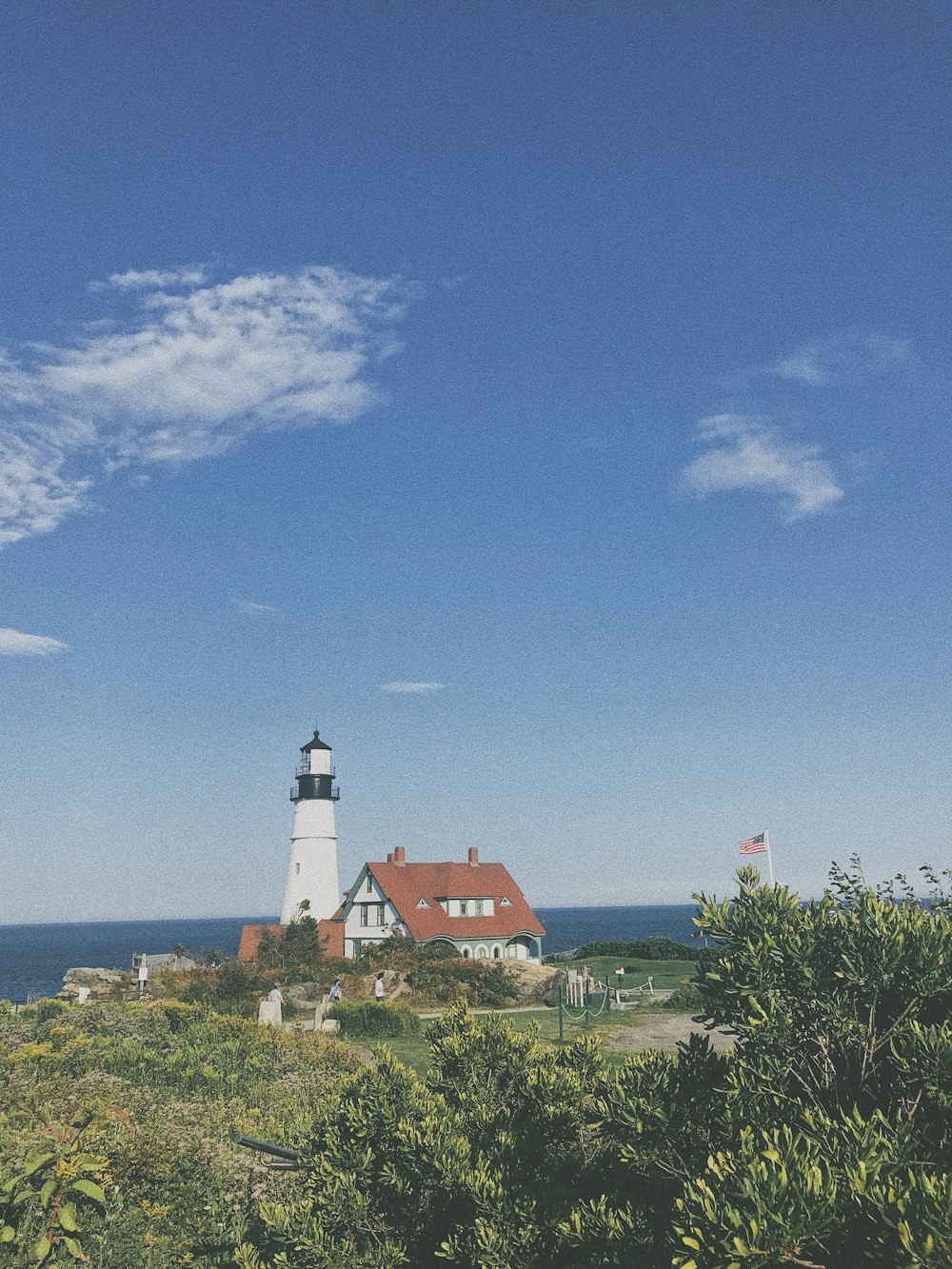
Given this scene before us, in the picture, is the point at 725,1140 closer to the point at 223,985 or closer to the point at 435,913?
the point at 223,985

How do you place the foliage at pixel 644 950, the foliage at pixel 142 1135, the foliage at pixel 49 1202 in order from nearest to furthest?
the foliage at pixel 49 1202 < the foliage at pixel 142 1135 < the foliage at pixel 644 950

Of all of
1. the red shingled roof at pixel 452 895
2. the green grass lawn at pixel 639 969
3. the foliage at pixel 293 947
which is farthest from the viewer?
the red shingled roof at pixel 452 895

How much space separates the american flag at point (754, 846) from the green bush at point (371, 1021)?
12.6 meters

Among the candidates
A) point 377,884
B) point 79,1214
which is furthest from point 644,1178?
point 377,884

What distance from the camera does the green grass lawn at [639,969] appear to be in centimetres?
4106

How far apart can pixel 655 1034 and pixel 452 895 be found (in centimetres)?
2393

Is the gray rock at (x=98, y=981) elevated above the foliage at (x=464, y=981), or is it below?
below

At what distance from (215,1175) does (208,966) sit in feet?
101

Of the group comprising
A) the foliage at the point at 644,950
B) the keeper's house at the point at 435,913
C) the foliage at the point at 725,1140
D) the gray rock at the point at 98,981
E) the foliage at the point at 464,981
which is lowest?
the foliage at the point at 644,950

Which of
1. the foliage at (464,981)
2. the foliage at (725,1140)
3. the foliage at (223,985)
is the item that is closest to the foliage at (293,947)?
the foliage at (223,985)

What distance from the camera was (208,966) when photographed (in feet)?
130

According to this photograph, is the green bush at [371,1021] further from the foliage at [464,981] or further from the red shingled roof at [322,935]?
the red shingled roof at [322,935]

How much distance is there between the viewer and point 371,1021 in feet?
93.9

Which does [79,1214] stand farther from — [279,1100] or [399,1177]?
[279,1100]
